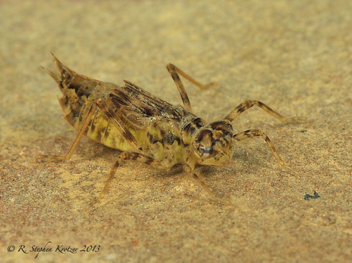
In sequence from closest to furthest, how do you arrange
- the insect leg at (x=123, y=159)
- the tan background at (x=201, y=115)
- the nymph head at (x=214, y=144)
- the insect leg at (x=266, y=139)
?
the tan background at (x=201, y=115) → the nymph head at (x=214, y=144) → the insect leg at (x=123, y=159) → the insect leg at (x=266, y=139)

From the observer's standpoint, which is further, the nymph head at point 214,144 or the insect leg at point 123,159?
the insect leg at point 123,159

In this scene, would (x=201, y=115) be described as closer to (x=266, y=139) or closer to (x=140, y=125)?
(x=140, y=125)

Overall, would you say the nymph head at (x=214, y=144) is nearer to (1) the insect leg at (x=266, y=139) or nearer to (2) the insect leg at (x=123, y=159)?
(1) the insect leg at (x=266, y=139)

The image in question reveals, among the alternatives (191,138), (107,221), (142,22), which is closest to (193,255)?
(107,221)

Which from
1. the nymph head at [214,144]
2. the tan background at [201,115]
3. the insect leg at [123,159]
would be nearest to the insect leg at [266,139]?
the tan background at [201,115]

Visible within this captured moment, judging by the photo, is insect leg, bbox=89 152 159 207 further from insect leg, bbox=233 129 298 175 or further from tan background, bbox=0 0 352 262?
insect leg, bbox=233 129 298 175

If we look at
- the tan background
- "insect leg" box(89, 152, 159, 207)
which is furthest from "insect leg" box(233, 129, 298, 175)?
"insect leg" box(89, 152, 159, 207)

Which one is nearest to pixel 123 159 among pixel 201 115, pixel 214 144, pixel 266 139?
pixel 214 144
